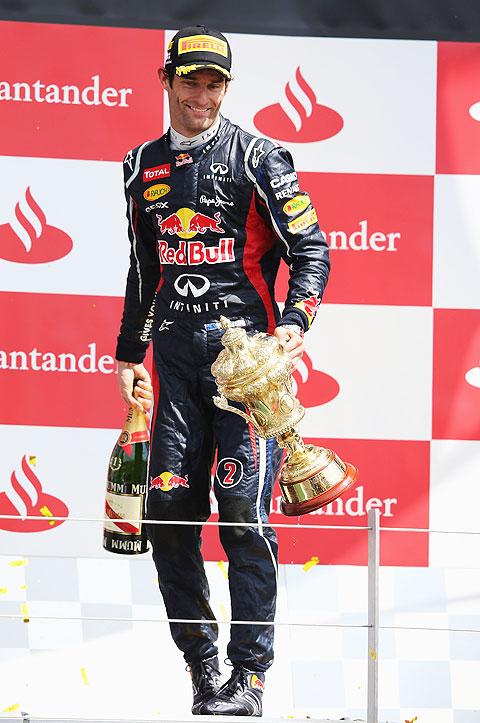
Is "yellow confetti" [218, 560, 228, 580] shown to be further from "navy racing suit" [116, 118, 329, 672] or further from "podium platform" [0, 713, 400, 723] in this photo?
"podium platform" [0, 713, 400, 723]

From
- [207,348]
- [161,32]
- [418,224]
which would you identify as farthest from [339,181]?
[207,348]

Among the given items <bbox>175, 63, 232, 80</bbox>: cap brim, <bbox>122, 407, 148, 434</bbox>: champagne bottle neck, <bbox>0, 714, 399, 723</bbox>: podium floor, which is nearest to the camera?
<bbox>0, 714, 399, 723</bbox>: podium floor

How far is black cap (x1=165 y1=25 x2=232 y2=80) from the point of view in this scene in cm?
235

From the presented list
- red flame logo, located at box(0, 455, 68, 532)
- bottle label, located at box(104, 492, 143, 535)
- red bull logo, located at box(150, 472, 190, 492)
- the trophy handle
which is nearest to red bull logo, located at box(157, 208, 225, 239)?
the trophy handle

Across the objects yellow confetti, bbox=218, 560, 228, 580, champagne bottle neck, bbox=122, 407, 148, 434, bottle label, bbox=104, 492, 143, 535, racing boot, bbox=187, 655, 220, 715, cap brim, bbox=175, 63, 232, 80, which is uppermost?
cap brim, bbox=175, 63, 232, 80

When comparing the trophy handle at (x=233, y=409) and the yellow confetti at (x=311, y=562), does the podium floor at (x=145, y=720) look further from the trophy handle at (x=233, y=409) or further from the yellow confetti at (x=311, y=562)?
the yellow confetti at (x=311, y=562)

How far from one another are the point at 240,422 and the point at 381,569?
3.63 feet

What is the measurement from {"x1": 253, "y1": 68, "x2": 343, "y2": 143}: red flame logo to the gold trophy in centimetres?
122

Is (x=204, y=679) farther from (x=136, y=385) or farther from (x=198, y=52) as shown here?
(x=198, y=52)

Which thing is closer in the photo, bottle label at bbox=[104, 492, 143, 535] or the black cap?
the black cap

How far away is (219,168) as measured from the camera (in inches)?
95.3

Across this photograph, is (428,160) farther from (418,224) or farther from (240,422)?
(240,422)

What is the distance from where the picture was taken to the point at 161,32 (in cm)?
320

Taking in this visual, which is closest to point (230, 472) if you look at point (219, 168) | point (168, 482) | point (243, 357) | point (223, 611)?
point (168, 482)
